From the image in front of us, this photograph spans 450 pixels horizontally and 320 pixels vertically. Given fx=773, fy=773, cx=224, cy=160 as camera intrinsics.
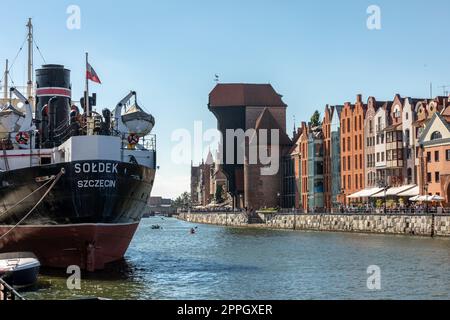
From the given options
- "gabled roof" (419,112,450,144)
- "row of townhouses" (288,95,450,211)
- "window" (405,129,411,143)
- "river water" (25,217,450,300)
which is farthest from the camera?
"window" (405,129,411,143)

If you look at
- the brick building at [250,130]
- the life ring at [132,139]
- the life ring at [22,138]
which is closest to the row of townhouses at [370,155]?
the brick building at [250,130]

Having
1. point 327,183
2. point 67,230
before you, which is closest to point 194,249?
point 67,230

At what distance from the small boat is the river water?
2.02 ft

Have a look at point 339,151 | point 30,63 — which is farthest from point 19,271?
point 339,151

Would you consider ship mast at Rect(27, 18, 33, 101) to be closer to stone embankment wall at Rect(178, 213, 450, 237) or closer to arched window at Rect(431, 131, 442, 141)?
stone embankment wall at Rect(178, 213, 450, 237)

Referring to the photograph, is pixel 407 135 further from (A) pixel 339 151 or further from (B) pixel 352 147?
(A) pixel 339 151

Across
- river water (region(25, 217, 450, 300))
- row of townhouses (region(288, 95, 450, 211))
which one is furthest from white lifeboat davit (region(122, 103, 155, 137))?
row of townhouses (region(288, 95, 450, 211))

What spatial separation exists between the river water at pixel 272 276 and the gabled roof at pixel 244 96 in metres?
98.0

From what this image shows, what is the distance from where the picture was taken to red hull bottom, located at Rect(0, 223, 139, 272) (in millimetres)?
38688

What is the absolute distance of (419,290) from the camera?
110 feet

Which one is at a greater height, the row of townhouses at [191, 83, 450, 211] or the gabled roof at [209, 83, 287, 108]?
the gabled roof at [209, 83, 287, 108]

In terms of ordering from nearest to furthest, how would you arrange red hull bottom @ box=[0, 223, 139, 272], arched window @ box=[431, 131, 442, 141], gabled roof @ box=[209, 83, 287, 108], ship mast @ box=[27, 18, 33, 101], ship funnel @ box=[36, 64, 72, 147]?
red hull bottom @ box=[0, 223, 139, 272] < ship funnel @ box=[36, 64, 72, 147] < ship mast @ box=[27, 18, 33, 101] < arched window @ box=[431, 131, 442, 141] < gabled roof @ box=[209, 83, 287, 108]

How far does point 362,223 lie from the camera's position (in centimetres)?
8731

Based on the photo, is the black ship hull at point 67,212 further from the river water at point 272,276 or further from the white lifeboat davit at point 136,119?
the white lifeboat davit at point 136,119
